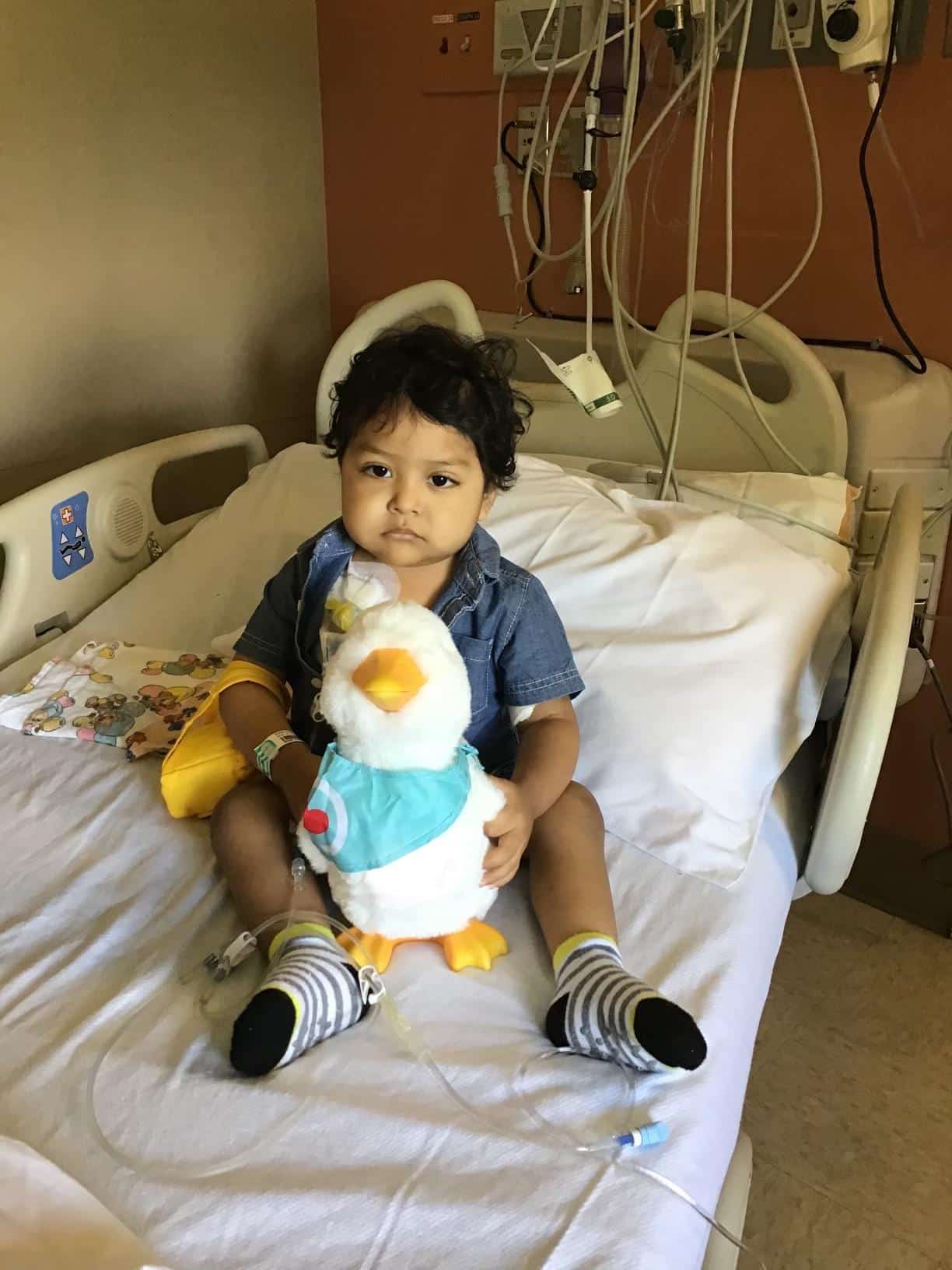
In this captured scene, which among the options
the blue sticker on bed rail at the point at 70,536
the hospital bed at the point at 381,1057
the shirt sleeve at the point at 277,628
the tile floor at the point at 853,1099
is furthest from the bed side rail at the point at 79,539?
the tile floor at the point at 853,1099

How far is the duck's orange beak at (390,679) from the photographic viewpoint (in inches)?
34.8

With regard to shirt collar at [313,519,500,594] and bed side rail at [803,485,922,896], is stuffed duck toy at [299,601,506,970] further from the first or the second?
bed side rail at [803,485,922,896]

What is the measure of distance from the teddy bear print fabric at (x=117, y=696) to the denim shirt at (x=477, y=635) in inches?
7.1

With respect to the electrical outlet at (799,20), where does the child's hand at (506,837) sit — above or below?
below

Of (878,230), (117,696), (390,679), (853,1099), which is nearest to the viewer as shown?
(390,679)

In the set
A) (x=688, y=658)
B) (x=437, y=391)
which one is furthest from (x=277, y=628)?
(x=688, y=658)

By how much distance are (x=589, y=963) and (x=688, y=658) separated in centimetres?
43

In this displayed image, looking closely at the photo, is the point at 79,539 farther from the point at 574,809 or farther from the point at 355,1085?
the point at 355,1085

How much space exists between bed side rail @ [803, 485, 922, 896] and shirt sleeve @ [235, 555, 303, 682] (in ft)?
2.08

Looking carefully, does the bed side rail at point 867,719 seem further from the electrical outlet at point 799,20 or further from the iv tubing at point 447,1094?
the electrical outlet at point 799,20

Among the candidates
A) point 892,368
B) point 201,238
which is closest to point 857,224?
point 892,368

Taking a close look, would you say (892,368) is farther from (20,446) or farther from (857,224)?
(20,446)

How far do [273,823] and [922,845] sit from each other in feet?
4.50

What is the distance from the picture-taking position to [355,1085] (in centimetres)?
90
